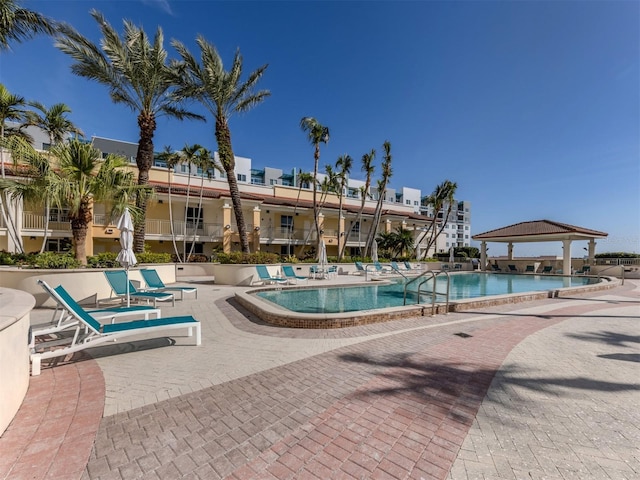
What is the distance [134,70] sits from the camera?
583 inches

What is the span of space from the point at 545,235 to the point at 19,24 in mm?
32427

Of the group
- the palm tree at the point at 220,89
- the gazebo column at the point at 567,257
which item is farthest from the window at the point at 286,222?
the gazebo column at the point at 567,257

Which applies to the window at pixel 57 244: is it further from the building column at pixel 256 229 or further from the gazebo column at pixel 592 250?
the gazebo column at pixel 592 250

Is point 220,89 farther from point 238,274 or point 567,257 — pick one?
point 567,257

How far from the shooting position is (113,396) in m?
3.55

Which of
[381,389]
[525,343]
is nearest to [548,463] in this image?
[381,389]

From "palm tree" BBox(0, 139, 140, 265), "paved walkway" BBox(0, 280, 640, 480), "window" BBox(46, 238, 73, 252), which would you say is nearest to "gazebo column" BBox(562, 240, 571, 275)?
"paved walkway" BBox(0, 280, 640, 480)

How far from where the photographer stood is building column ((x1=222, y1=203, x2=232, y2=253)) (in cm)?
2373

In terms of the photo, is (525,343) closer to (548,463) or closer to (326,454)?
(548,463)

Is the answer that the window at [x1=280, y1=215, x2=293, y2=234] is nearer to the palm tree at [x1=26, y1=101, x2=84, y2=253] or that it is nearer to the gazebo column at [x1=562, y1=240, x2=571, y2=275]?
the palm tree at [x1=26, y1=101, x2=84, y2=253]

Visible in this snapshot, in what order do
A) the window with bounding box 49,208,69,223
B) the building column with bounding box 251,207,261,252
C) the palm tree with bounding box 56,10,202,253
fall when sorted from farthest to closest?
1. the building column with bounding box 251,207,261,252
2. the window with bounding box 49,208,69,223
3. the palm tree with bounding box 56,10,202,253

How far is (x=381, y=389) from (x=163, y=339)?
441 centimetres

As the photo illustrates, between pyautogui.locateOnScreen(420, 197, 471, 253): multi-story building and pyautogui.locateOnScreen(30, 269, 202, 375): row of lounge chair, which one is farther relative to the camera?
pyautogui.locateOnScreen(420, 197, 471, 253): multi-story building

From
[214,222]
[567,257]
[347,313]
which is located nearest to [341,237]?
[214,222]
